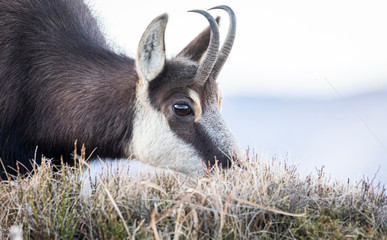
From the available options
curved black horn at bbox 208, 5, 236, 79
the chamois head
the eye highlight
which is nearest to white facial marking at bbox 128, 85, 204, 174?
the chamois head

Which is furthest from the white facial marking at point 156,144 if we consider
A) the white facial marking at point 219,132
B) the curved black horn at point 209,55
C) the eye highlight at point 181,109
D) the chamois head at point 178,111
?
the curved black horn at point 209,55

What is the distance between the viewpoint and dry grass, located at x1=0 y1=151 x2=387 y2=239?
3.11 metres

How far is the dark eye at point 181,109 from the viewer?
525 cm

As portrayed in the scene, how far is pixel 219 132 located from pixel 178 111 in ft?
1.93

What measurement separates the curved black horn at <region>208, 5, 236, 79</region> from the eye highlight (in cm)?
64

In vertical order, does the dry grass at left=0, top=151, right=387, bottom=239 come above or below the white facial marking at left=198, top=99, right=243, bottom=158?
below

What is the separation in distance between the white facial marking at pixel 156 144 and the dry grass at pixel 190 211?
99cm

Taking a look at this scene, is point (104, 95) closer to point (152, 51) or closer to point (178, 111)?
point (152, 51)

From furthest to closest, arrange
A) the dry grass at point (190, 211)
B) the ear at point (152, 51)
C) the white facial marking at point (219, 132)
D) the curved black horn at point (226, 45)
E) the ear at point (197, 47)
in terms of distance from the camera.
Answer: the ear at point (197, 47), the curved black horn at point (226, 45), the white facial marking at point (219, 132), the ear at point (152, 51), the dry grass at point (190, 211)

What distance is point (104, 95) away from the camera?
18.2 ft

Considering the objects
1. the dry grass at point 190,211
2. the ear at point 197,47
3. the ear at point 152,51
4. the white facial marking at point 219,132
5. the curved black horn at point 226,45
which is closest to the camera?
the dry grass at point 190,211

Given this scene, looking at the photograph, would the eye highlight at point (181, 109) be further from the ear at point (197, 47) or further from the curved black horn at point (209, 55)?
the ear at point (197, 47)

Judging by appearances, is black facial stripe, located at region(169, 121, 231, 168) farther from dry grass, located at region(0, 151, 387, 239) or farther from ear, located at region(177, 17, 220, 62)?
ear, located at region(177, 17, 220, 62)

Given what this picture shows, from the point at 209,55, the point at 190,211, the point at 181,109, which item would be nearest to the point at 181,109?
the point at 181,109
